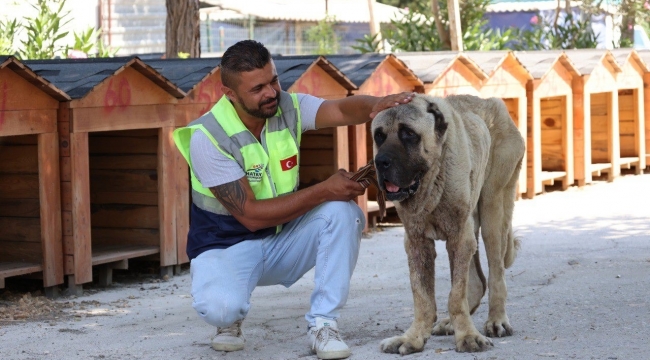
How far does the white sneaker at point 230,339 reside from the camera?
556cm

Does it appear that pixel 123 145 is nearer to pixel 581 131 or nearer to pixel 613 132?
pixel 581 131

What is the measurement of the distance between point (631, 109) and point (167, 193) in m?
9.02

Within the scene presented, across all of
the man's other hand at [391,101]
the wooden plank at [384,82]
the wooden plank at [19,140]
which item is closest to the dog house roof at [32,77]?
the wooden plank at [19,140]

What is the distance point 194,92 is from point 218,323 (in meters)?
3.59

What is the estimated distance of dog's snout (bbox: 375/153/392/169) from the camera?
498 cm

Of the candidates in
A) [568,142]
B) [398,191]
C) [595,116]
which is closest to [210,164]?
[398,191]

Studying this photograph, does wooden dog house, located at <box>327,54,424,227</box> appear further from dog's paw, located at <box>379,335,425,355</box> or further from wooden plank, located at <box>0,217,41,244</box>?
dog's paw, located at <box>379,335,425,355</box>

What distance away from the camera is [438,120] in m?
5.18

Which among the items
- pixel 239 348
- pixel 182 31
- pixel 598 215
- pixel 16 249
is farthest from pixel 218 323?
pixel 182 31

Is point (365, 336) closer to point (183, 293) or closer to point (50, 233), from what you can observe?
point (183, 293)

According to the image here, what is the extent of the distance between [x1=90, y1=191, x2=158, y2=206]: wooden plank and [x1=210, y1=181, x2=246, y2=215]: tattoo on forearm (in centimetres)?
330

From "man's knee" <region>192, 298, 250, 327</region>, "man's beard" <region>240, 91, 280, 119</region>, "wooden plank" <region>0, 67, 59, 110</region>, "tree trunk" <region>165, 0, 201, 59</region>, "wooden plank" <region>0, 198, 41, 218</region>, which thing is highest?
"tree trunk" <region>165, 0, 201, 59</region>

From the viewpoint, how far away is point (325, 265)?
5.39 m

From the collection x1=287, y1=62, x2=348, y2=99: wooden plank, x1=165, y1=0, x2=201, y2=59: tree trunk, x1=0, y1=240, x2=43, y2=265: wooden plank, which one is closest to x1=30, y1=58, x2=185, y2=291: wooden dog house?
x1=0, y1=240, x2=43, y2=265: wooden plank
